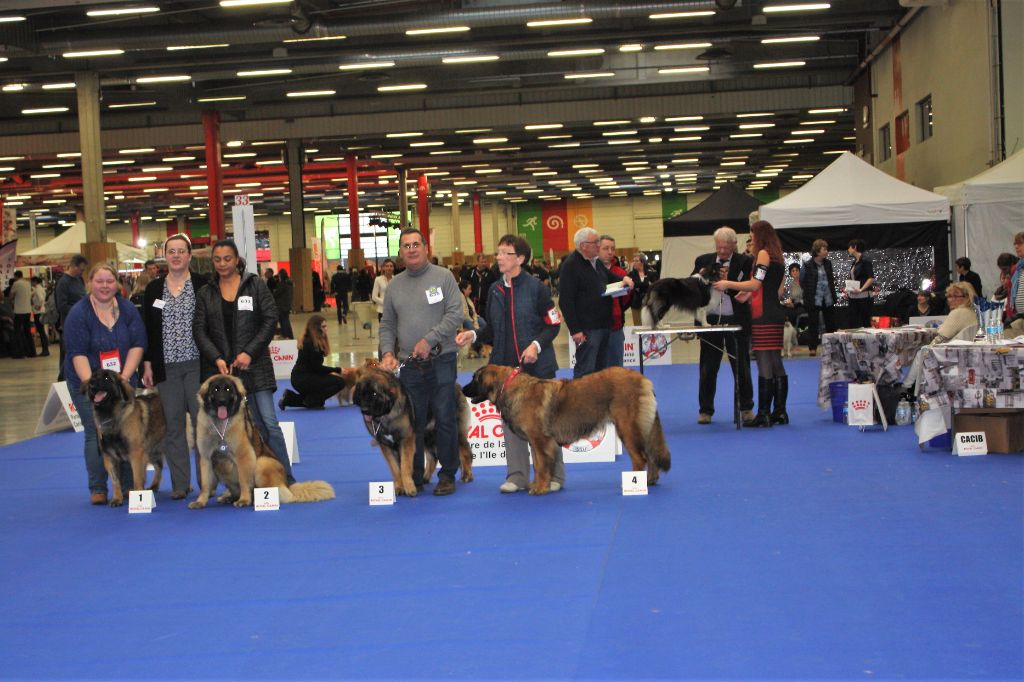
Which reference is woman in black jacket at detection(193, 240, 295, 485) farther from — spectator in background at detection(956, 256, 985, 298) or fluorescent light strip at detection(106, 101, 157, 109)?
fluorescent light strip at detection(106, 101, 157, 109)

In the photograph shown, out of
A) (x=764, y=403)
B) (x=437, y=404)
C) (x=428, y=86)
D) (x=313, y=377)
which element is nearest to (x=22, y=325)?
(x=428, y=86)

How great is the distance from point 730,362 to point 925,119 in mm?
11849

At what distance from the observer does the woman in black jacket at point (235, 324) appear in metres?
6.20

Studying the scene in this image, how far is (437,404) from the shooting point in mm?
6434

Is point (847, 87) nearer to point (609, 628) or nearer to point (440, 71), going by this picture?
point (440, 71)

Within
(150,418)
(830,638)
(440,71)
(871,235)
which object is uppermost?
(440,71)

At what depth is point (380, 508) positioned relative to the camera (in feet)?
20.1

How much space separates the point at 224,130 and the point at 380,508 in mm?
23503

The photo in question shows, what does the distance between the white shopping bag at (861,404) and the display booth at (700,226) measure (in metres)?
12.3

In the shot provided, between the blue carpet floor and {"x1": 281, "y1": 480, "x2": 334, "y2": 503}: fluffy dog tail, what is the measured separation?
94mm

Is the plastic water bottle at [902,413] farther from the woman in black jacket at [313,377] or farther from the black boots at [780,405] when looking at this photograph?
the woman in black jacket at [313,377]

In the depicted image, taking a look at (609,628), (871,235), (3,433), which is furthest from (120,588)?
(871,235)

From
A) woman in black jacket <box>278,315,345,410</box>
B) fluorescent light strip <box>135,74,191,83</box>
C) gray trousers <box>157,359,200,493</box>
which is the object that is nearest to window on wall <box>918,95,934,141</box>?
woman in black jacket <box>278,315,345,410</box>

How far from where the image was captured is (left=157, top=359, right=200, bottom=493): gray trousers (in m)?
6.40
